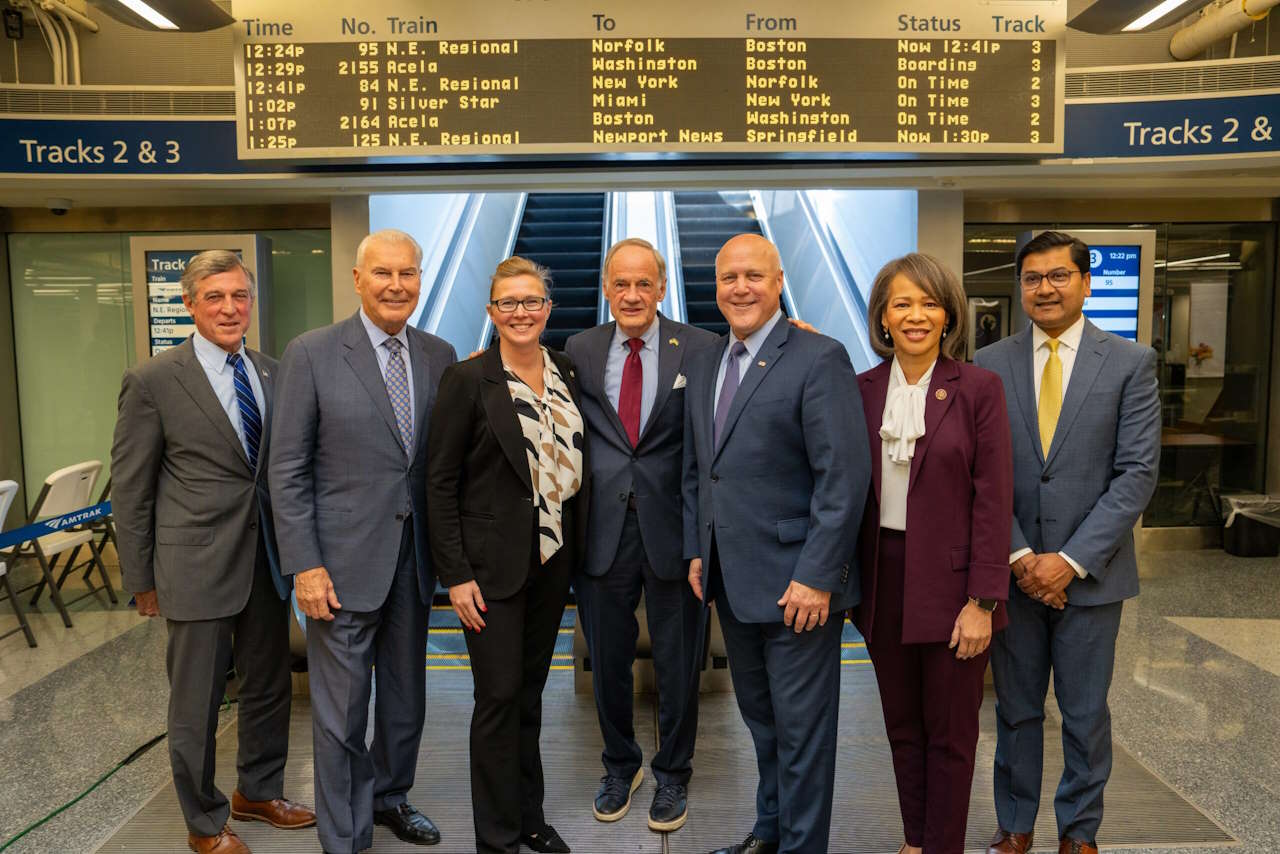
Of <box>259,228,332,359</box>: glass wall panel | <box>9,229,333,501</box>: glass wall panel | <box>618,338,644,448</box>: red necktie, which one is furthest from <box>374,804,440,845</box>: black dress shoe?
<box>9,229,333,501</box>: glass wall panel

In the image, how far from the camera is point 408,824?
2.62 meters

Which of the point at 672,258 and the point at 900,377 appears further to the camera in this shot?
the point at 672,258

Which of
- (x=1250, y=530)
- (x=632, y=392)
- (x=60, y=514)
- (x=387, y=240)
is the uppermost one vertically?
(x=387, y=240)

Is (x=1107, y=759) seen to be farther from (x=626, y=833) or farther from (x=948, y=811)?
(x=626, y=833)

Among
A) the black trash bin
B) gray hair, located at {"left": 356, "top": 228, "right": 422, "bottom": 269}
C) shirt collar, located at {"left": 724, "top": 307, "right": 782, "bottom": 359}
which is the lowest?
the black trash bin

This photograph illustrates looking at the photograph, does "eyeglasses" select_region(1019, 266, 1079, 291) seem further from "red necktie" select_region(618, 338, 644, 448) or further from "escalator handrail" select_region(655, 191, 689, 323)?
"escalator handrail" select_region(655, 191, 689, 323)

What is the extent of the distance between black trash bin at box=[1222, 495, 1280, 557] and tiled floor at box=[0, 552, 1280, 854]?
977 mm

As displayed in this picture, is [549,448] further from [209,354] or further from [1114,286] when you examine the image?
[1114,286]

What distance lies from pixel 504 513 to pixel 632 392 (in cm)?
58

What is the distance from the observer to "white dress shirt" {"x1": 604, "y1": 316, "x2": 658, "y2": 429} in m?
2.62

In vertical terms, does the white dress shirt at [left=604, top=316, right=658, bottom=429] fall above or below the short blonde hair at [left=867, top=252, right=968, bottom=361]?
below

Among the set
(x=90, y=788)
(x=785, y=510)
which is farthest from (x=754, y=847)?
(x=90, y=788)

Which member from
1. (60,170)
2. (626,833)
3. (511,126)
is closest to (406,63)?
(511,126)

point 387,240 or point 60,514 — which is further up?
point 387,240
